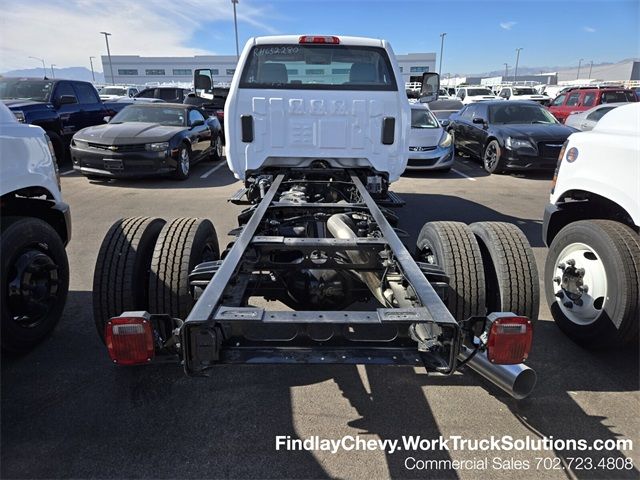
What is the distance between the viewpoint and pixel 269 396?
264cm

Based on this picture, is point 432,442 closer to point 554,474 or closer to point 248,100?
point 554,474

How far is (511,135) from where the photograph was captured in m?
10.2

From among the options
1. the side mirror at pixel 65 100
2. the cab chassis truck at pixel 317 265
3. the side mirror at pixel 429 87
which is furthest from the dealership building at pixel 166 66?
the cab chassis truck at pixel 317 265

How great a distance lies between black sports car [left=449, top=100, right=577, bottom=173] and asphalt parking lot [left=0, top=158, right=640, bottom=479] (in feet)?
24.8

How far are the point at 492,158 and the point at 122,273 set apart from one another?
997 cm

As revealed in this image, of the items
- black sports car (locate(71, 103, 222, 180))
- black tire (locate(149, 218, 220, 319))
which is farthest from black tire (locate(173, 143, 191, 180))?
black tire (locate(149, 218, 220, 319))

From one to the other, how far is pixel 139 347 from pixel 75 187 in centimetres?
814

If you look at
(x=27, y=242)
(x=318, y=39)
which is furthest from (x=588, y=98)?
(x=27, y=242)

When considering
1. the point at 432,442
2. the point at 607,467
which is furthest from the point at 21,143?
the point at 607,467

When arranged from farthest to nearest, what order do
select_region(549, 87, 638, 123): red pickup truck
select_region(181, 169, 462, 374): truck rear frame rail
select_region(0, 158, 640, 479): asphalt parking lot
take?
select_region(549, 87, 638, 123): red pickup truck → select_region(0, 158, 640, 479): asphalt parking lot → select_region(181, 169, 462, 374): truck rear frame rail

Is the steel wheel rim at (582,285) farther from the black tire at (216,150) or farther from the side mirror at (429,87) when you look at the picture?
the black tire at (216,150)

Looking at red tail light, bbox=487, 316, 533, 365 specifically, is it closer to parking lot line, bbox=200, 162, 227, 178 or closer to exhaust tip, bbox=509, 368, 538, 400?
exhaust tip, bbox=509, 368, 538, 400

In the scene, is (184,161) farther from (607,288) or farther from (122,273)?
(607,288)

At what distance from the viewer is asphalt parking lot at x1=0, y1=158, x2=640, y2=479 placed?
7.04ft
